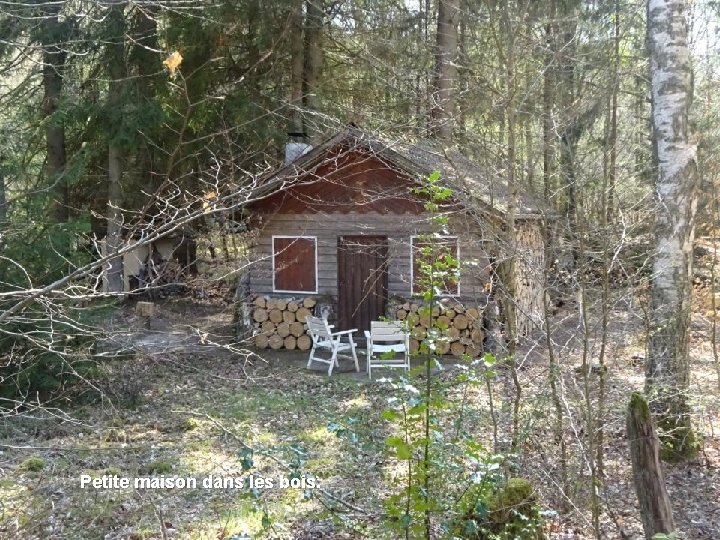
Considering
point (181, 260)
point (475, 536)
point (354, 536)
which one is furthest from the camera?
point (181, 260)

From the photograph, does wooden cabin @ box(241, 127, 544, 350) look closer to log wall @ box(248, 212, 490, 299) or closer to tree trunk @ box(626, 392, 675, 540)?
log wall @ box(248, 212, 490, 299)

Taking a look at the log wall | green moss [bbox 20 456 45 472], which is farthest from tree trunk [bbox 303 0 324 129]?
green moss [bbox 20 456 45 472]

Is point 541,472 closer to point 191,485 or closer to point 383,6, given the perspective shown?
point 191,485

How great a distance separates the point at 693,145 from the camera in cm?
690

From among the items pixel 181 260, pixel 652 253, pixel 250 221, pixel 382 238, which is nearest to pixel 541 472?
pixel 652 253

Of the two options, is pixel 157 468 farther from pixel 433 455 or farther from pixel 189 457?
pixel 433 455

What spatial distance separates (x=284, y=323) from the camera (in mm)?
13602

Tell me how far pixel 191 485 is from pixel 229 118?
11.6 meters

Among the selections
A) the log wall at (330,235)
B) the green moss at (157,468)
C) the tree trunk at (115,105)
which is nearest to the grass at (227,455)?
the green moss at (157,468)

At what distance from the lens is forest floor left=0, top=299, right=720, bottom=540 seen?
5434mm

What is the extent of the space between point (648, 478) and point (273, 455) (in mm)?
2752

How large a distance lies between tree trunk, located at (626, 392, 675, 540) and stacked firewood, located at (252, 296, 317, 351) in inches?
401

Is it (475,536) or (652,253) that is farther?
(652,253)

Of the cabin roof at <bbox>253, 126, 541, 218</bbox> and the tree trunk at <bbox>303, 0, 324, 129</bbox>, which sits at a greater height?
the tree trunk at <bbox>303, 0, 324, 129</bbox>
